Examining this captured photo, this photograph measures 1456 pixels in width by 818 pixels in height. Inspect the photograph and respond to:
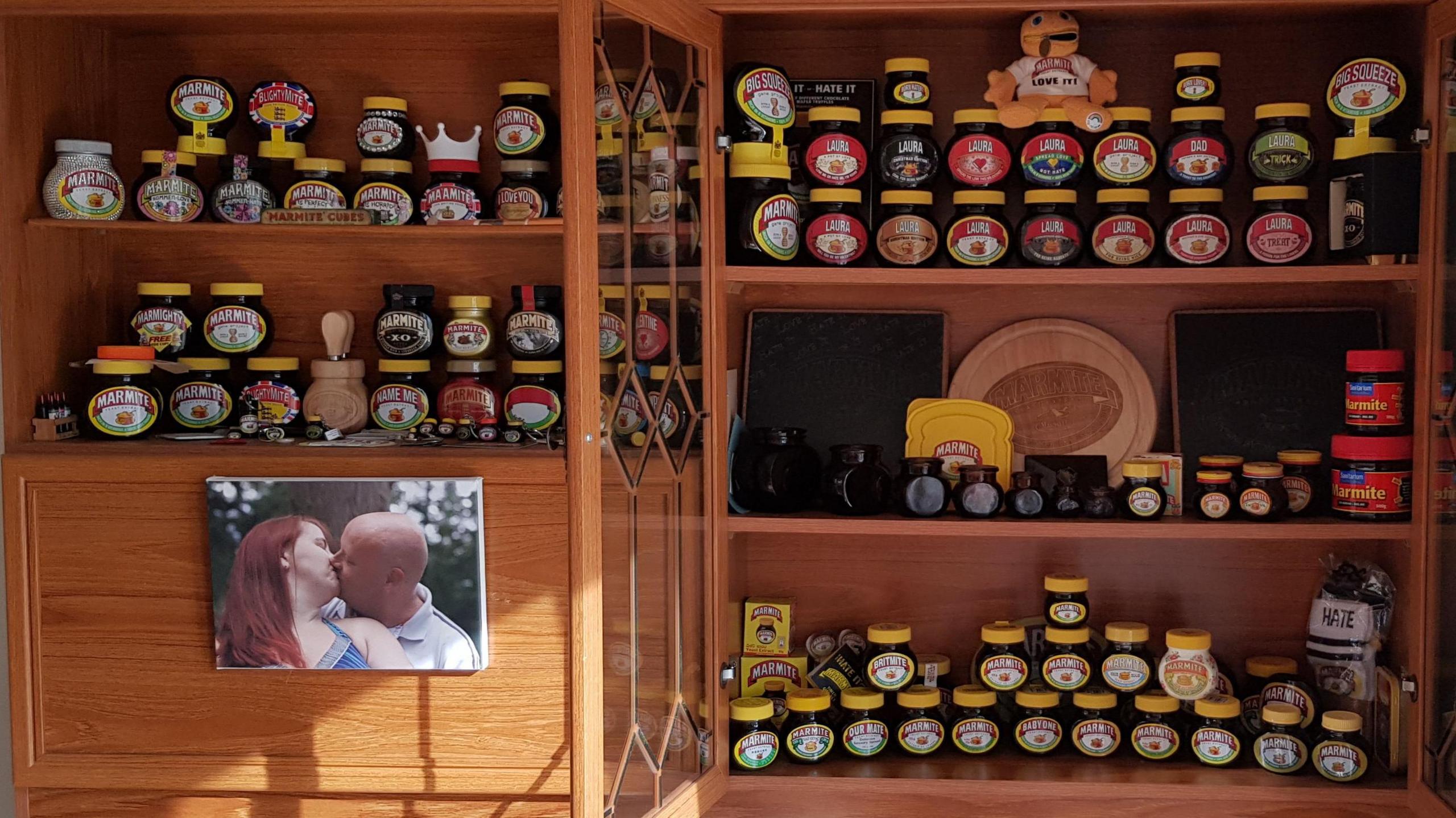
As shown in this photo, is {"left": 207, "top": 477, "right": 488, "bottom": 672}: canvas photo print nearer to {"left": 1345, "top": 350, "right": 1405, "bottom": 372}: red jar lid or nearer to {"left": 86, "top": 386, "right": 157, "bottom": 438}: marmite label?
{"left": 86, "top": 386, "right": 157, "bottom": 438}: marmite label

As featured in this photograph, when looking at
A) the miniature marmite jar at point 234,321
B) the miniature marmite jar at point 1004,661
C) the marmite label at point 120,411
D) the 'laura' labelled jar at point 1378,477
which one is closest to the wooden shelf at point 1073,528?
the 'laura' labelled jar at point 1378,477

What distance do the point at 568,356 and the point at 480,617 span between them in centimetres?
55

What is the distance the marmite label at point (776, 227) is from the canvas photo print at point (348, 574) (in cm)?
71

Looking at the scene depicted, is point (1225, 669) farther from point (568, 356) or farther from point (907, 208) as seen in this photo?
point (568, 356)

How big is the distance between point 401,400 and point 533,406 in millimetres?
258

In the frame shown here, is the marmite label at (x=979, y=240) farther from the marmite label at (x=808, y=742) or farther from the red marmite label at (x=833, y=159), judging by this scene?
the marmite label at (x=808, y=742)

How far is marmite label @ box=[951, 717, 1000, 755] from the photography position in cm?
241

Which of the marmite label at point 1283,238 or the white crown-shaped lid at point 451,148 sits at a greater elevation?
the white crown-shaped lid at point 451,148

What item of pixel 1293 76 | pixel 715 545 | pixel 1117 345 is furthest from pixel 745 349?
pixel 1293 76

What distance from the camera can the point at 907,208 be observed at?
2.38m

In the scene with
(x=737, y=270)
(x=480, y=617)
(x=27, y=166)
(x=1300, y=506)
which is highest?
(x=27, y=166)

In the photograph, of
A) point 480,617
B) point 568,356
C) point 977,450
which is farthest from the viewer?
point 977,450

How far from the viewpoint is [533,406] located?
91.9 inches

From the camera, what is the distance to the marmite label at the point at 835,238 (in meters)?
2.36
